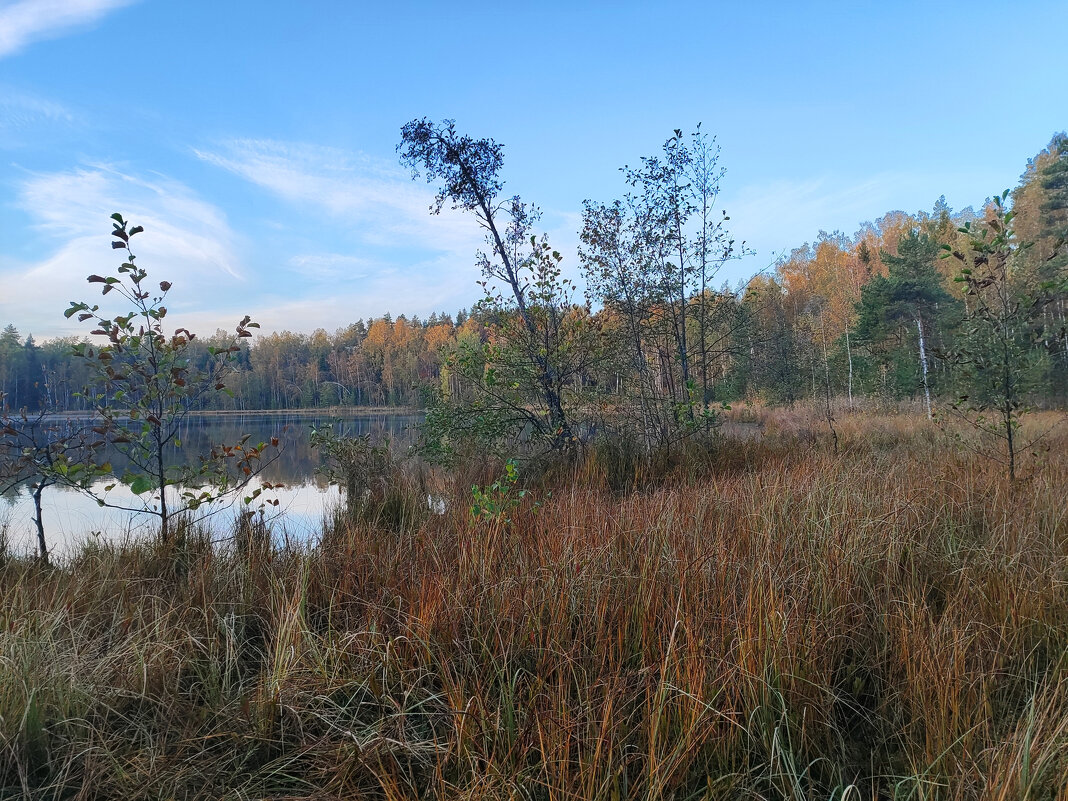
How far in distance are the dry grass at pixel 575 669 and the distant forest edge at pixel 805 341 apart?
1939 millimetres

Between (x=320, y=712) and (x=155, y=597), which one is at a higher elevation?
(x=155, y=597)

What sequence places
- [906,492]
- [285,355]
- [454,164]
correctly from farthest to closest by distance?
[285,355]
[454,164]
[906,492]

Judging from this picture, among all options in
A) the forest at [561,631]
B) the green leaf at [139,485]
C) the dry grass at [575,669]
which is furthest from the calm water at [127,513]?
the dry grass at [575,669]

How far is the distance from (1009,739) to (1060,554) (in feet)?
6.76

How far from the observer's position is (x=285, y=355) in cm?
7938

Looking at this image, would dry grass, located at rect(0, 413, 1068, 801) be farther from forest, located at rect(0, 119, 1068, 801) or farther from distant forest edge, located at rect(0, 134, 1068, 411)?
distant forest edge, located at rect(0, 134, 1068, 411)

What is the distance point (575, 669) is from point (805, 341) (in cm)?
3848

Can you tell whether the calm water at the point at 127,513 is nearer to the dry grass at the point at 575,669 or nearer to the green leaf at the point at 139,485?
the green leaf at the point at 139,485

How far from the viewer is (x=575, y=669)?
2092 mm

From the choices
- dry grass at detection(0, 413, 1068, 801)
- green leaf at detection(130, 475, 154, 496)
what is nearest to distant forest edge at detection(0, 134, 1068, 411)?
green leaf at detection(130, 475, 154, 496)

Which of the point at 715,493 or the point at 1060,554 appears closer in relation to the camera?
the point at 1060,554

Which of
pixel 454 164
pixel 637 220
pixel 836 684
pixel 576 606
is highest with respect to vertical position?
pixel 454 164

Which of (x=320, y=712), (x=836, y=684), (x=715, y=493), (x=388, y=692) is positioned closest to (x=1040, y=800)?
(x=836, y=684)

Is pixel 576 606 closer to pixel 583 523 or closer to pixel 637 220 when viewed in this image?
pixel 583 523
